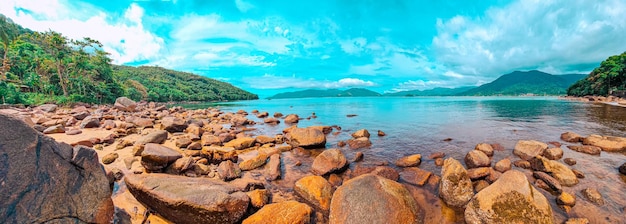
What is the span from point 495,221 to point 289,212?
4.60 metres

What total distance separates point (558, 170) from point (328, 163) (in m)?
7.74

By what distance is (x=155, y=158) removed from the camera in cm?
704

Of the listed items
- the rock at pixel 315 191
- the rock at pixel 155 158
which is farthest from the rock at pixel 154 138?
the rock at pixel 315 191

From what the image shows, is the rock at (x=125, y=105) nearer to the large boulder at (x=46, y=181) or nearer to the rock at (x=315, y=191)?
the large boulder at (x=46, y=181)

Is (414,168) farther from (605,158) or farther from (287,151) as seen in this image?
(605,158)

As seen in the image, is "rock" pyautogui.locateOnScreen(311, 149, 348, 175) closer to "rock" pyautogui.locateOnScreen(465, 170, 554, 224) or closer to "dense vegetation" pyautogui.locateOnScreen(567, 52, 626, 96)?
"rock" pyautogui.locateOnScreen(465, 170, 554, 224)

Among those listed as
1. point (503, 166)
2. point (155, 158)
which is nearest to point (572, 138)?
point (503, 166)

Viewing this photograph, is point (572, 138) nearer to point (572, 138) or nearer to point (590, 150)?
point (572, 138)

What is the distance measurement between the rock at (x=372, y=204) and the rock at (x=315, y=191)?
49 centimetres

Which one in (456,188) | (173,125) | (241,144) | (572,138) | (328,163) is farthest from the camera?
(173,125)

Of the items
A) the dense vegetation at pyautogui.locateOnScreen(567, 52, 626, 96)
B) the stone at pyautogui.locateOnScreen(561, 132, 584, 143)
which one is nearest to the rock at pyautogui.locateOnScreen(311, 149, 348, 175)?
the stone at pyautogui.locateOnScreen(561, 132, 584, 143)

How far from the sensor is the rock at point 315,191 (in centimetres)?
588

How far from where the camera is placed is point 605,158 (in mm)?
9055

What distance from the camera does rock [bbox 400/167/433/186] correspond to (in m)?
7.38
